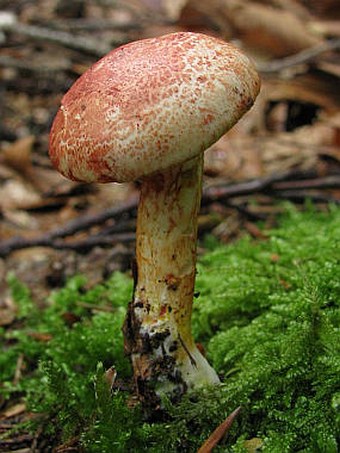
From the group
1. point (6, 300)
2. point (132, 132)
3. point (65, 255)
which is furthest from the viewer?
point (65, 255)

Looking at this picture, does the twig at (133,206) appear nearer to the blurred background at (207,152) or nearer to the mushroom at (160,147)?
the blurred background at (207,152)

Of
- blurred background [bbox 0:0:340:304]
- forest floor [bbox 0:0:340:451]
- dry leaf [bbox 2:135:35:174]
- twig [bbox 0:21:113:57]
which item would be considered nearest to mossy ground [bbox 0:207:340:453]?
forest floor [bbox 0:0:340:451]

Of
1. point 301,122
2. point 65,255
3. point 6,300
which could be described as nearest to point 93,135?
point 6,300

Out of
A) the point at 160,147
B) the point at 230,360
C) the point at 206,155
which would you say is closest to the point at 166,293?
the point at 230,360

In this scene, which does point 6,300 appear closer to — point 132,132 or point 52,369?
A: point 52,369

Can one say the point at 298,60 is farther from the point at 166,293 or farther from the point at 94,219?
the point at 166,293

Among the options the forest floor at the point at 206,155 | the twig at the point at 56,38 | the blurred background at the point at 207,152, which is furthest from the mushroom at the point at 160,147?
the twig at the point at 56,38

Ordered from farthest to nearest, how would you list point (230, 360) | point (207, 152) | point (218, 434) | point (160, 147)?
point (207, 152)
point (230, 360)
point (218, 434)
point (160, 147)
